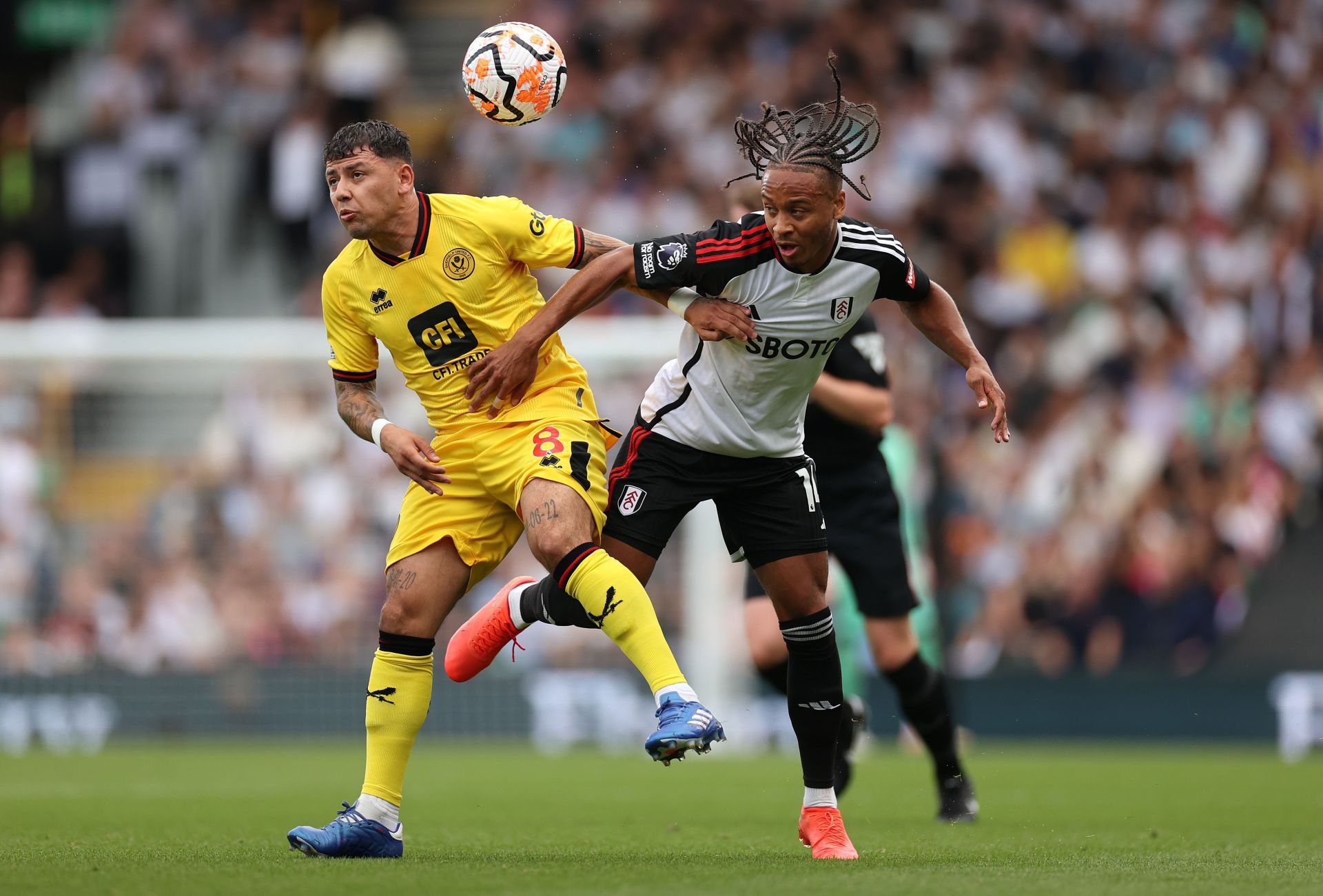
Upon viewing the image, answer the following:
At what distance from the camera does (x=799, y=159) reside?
6.03 metres

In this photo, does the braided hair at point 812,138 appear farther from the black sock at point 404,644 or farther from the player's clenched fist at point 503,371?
the black sock at point 404,644

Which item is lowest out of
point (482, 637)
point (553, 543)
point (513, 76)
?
point (482, 637)

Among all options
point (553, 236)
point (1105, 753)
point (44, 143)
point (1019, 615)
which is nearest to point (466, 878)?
point (553, 236)

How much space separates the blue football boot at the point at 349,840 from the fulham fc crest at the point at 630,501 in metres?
1.38

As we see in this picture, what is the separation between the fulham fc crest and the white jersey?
0.75ft

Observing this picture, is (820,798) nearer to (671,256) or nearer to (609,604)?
(609,604)

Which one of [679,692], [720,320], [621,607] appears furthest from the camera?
[720,320]

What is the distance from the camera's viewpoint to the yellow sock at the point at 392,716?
638 cm

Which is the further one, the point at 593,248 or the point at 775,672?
the point at 775,672

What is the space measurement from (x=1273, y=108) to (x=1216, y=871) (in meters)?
13.3

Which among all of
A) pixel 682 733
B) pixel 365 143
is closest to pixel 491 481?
pixel 365 143

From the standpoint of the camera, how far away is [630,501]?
6.62 meters

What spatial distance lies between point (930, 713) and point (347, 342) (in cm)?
331

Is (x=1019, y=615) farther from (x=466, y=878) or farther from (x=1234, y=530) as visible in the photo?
(x=466, y=878)
